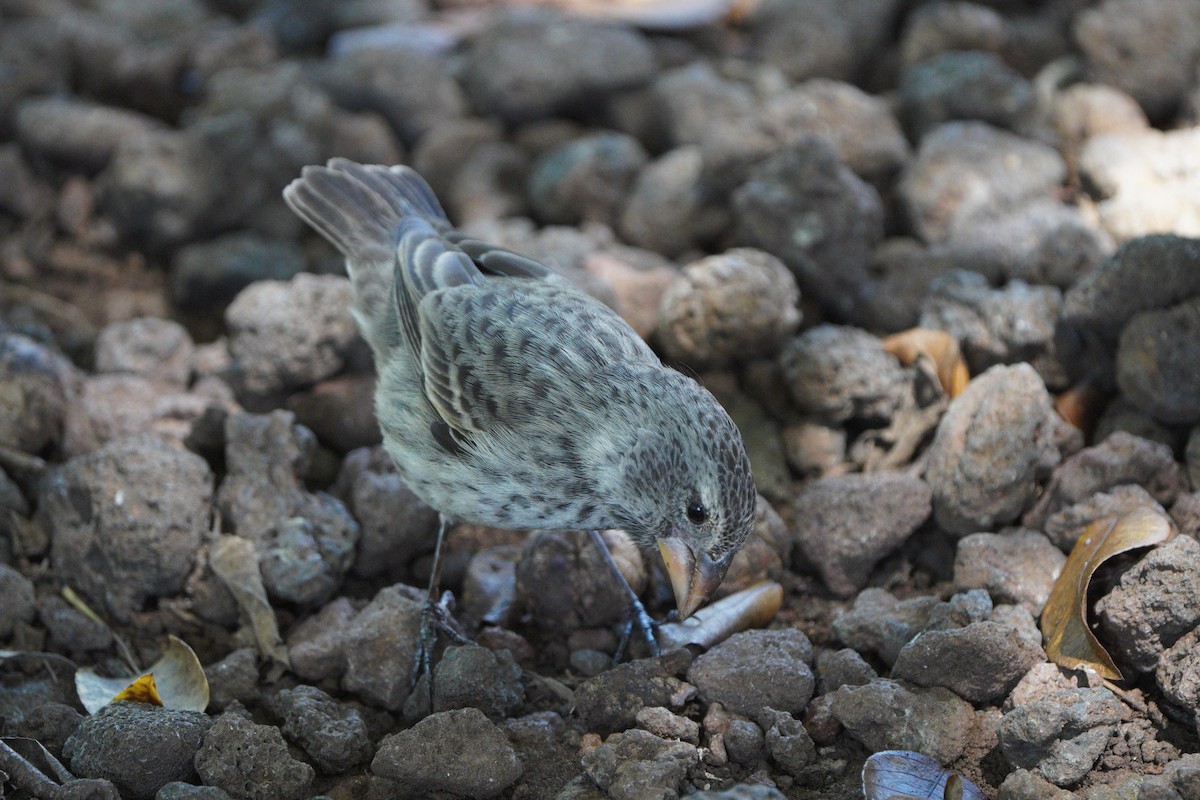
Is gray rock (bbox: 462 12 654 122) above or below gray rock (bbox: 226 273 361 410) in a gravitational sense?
above

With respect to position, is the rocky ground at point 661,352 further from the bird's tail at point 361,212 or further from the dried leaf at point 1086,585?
the bird's tail at point 361,212

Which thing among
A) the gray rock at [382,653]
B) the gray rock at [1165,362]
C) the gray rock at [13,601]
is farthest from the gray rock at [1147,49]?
the gray rock at [13,601]

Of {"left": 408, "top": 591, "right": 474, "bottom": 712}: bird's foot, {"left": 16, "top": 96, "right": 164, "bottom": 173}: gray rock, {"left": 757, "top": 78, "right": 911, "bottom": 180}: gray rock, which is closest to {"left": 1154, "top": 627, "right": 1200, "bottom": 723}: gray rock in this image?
{"left": 408, "top": 591, "right": 474, "bottom": 712}: bird's foot

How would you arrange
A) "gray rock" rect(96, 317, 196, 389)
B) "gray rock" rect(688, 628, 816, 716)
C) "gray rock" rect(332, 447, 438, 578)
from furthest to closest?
"gray rock" rect(96, 317, 196, 389) < "gray rock" rect(332, 447, 438, 578) < "gray rock" rect(688, 628, 816, 716)

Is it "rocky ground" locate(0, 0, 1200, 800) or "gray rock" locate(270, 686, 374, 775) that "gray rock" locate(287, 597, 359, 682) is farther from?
"gray rock" locate(270, 686, 374, 775)

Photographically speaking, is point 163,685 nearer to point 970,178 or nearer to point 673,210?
point 673,210

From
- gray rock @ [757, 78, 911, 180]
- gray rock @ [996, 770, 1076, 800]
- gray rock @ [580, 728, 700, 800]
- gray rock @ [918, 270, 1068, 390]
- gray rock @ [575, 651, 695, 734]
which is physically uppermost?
gray rock @ [757, 78, 911, 180]

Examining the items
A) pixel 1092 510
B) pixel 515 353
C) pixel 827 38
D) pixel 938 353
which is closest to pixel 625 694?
pixel 515 353

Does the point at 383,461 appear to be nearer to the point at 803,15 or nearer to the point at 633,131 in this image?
the point at 633,131
